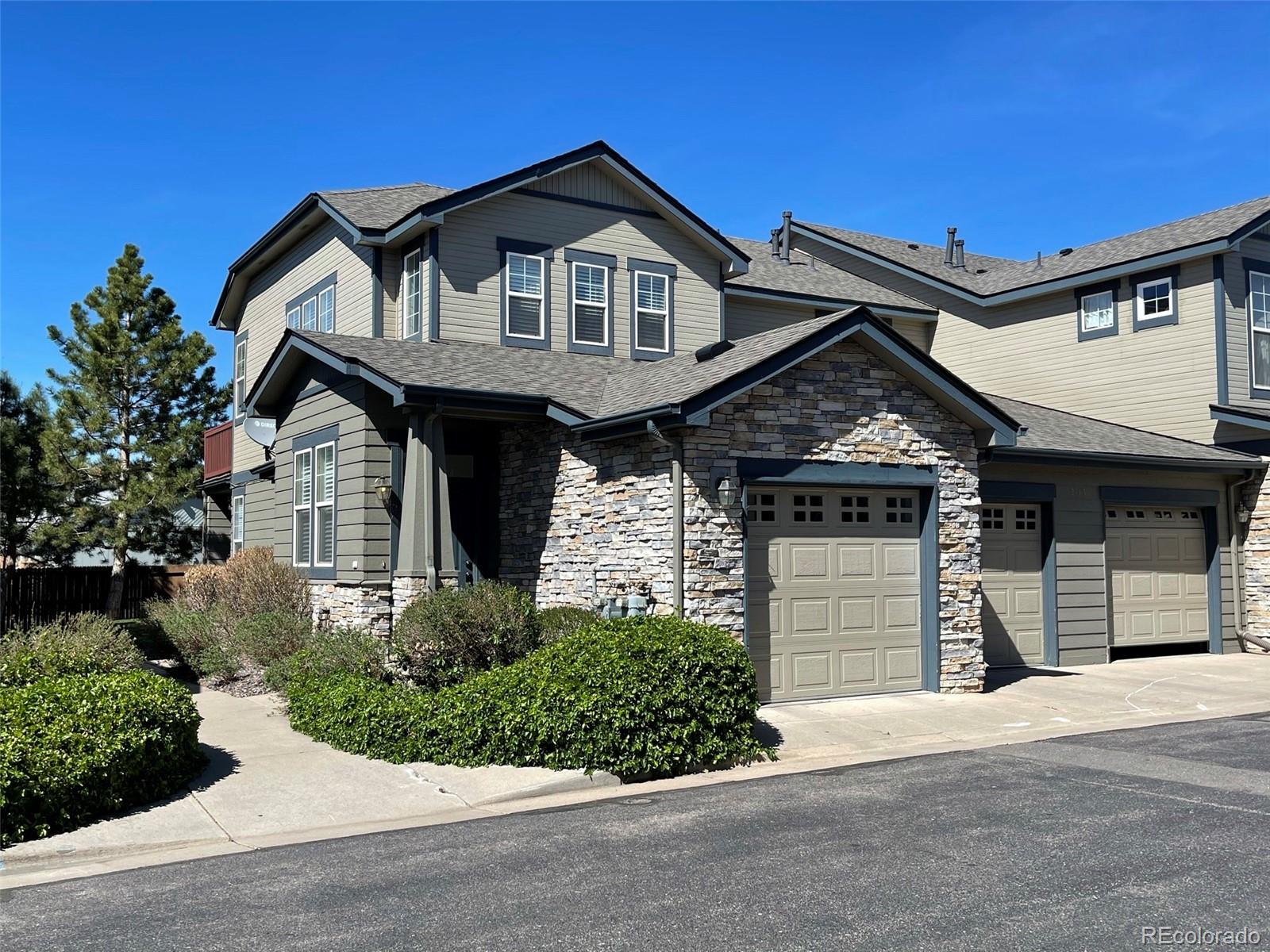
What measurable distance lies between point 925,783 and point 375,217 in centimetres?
1343

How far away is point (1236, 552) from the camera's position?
1878cm

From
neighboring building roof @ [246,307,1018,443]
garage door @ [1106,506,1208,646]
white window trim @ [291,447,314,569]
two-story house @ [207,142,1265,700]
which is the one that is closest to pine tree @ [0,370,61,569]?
two-story house @ [207,142,1265,700]

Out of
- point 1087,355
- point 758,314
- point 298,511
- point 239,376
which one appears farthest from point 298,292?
point 1087,355

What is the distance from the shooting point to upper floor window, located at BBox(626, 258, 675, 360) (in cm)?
1916

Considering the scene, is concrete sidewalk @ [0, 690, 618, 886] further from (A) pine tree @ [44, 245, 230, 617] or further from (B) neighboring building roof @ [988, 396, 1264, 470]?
(A) pine tree @ [44, 245, 230, 617]

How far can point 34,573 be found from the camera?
2267cm

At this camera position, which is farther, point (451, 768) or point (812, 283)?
point (812, 283)

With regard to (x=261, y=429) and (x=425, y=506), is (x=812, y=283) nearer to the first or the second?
(x=261, y=429)

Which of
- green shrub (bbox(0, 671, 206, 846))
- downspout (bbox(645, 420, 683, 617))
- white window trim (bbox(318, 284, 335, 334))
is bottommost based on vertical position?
green shrub (bbox(0, 671, 206, 846))

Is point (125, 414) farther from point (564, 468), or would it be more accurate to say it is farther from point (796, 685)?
point (796, 685)

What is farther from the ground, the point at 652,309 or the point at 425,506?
the point at 652,309

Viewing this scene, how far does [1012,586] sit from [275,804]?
38.0 feet

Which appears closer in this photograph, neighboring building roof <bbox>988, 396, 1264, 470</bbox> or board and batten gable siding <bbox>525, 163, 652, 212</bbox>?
neighboring building roof <bbox>988, 396, 1264, 470</bbox>

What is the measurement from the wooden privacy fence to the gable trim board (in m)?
16.3
